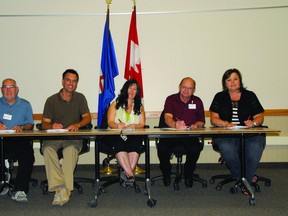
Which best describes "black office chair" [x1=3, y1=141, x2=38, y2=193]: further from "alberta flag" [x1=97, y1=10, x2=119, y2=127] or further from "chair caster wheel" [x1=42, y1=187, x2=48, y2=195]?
"alberta flag" [x1=97, y1=10, x2=119, y2=127]

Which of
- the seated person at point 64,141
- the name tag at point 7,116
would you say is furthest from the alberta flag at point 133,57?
the name tag at point 7,116

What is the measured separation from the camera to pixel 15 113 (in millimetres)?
4031

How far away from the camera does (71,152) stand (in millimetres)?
3562

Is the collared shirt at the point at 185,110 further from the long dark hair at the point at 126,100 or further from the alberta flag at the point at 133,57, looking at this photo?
the alberta flag at the point at 133,57

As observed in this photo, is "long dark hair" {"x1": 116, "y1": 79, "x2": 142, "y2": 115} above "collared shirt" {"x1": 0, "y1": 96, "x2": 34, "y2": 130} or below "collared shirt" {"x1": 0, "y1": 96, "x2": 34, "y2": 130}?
above

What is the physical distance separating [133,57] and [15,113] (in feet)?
6.26

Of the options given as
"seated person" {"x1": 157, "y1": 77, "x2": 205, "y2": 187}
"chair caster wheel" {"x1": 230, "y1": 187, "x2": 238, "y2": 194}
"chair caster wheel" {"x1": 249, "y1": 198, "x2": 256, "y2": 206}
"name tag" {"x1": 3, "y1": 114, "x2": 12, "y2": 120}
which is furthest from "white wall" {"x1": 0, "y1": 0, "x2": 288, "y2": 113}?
"chair caster wheel" {"x1": 249, "y1": 198, "x2": 256, "y2": 206}

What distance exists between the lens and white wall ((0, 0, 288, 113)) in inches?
207

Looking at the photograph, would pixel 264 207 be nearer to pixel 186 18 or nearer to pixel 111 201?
pixel 111 201

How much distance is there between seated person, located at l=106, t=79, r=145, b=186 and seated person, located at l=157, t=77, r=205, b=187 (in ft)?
1.08

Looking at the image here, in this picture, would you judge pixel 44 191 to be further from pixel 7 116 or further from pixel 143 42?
pixel 143 42

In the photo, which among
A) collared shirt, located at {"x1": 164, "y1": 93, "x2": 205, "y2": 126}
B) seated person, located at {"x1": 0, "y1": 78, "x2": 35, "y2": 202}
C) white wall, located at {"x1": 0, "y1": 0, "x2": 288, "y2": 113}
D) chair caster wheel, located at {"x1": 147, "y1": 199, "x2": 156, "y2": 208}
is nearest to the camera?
chair caster wheel, located at {"x1": 147, "y1": 199, "x2": 156, "y2": 208}

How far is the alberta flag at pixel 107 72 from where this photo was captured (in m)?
4.98

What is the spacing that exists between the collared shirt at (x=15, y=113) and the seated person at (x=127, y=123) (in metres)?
0.96
